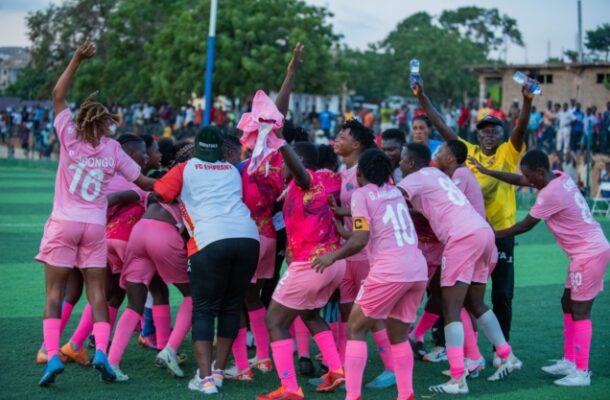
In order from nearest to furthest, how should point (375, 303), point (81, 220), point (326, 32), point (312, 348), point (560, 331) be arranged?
point (375, 303) < point (81, 220) < point (312, 348) < point (560, 331) < point (326, 32)

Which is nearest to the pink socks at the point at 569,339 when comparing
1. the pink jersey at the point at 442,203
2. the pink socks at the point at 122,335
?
the pink jersey at the point at 442,203

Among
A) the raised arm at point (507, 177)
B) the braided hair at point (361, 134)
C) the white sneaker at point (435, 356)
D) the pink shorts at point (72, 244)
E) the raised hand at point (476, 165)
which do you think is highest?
the braided hair at point (361, 134)

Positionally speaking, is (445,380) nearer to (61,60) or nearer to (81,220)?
(81,220)

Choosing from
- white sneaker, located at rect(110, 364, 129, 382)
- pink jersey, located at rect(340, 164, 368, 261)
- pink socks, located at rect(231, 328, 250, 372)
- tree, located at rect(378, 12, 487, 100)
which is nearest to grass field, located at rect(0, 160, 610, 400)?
white sneaker, located at rect(110, 364, 129, 382)

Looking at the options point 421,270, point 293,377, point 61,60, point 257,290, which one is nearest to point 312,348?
point 257,290

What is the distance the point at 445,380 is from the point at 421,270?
1608mm

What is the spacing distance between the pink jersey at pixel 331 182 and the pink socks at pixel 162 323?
1.90 m

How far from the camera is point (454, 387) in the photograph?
7.41 meters

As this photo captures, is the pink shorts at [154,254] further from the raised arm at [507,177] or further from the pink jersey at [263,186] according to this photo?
the raised arm at [507,177]

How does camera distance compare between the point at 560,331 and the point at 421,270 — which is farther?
the point at 560,331

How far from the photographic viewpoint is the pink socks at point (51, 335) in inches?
287

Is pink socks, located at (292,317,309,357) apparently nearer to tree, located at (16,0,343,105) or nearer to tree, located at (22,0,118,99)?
tree, located at (16,0,343,105)

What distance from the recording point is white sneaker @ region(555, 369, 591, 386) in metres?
7.77

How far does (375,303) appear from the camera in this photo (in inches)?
264
